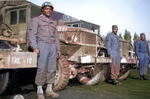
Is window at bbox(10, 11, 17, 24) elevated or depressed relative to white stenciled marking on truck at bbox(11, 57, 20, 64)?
elevated

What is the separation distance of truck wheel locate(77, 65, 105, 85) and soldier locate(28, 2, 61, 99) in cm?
174

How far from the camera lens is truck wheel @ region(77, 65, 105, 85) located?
5359 mm

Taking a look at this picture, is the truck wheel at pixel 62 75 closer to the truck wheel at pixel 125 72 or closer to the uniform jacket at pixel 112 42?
the uniform jacket at pixel 112 42

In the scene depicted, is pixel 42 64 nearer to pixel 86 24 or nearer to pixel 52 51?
pixel 52 51

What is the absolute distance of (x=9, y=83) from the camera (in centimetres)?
378

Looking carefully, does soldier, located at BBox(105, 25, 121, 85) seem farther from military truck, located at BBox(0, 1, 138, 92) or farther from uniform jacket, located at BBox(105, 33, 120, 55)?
military truck, located at BBox(0, 1, 138, 92)

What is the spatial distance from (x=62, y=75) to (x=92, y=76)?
171 centimetres

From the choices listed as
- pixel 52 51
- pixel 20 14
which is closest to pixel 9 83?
pixel 52 51

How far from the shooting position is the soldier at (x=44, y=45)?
11.7 feet

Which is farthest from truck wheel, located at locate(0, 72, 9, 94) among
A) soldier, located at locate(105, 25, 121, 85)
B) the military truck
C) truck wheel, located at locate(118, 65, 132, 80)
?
truck wheel, located at locate(118, 65, 132, 80)

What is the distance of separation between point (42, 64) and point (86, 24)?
15.7ft

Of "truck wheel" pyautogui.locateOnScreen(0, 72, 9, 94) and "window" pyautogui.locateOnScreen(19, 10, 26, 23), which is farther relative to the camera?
"window" pyautogui.locateOnScreen(19, 10, 26, 23)

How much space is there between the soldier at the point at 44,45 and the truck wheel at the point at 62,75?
547 millimetres

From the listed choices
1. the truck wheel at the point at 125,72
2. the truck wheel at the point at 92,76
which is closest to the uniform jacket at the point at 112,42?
the truck wheel at the point at 92,76
